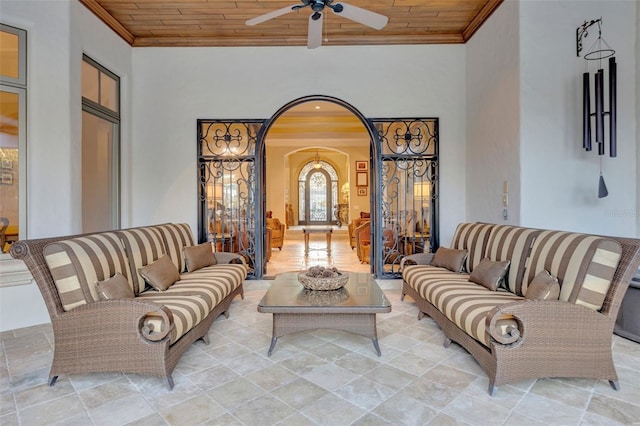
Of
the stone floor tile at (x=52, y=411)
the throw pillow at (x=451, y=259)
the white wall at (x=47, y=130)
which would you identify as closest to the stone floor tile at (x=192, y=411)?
the stone floor tile at (x=52, y=411)

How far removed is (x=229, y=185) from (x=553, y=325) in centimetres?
422

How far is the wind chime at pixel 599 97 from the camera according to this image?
3242 mm

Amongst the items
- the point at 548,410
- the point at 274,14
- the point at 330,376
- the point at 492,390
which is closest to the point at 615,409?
the point at 548,410

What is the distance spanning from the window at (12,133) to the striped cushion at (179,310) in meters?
1.65

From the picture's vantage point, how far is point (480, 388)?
2268mm

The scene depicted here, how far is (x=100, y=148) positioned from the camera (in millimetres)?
4637

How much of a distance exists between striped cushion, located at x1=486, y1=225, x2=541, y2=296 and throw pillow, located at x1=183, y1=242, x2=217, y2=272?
3.06 metres

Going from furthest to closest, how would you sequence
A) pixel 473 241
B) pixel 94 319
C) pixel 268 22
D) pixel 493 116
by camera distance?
pixel 268 22, pixel 493 116, pixel 473 241, pixel 94 319

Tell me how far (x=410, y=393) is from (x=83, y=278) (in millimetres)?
2293

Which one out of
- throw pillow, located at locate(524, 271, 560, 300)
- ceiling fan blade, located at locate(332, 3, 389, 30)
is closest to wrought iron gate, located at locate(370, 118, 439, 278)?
ceiling fan blade, located at locate(332, 3, 389, 30)

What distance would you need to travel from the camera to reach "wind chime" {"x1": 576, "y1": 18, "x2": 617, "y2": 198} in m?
3.24

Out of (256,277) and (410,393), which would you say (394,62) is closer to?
(256,277)

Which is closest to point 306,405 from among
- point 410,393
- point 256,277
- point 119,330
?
point 410,393

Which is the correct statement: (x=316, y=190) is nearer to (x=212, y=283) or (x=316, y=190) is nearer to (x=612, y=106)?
(x=212, y=283)
